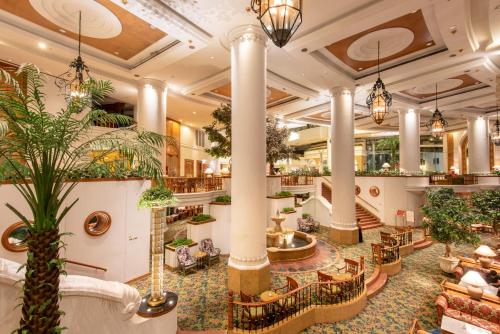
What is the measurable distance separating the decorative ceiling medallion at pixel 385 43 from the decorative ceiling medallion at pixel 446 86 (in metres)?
4.97

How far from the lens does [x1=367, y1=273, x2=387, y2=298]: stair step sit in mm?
6676

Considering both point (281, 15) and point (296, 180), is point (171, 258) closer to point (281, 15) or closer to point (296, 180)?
point (281, 15)

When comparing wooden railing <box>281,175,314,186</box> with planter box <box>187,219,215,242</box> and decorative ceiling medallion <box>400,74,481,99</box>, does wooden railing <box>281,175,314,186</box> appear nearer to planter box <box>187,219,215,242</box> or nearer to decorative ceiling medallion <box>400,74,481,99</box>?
planter box <box>187,219,215,242</box>

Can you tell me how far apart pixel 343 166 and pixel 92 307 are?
953 cm

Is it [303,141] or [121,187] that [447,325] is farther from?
[303,141]

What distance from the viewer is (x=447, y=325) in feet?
15.9

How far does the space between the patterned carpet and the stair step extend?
125 mm

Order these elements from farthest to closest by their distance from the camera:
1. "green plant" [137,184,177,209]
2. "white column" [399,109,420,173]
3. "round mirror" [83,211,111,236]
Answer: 1. "white column" [399,109,420,173]
2. "round mirror" [83,211,111,236]
3. "green plant" [137,184,177,209]

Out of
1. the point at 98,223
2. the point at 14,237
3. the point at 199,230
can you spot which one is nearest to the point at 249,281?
the point at 199,230

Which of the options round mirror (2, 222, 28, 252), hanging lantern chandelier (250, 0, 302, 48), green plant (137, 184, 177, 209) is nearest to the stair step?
green plant (137, 184, 177, 209)

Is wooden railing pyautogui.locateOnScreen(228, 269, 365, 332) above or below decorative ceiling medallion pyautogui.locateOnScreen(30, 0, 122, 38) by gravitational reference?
below

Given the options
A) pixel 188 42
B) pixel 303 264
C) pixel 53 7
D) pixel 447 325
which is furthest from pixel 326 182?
pixel 53 7

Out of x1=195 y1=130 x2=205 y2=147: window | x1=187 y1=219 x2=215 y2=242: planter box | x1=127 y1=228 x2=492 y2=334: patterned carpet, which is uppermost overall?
x1=195 y1=130 x2=205 y2=147: window

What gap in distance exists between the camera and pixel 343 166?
10.3 meters
